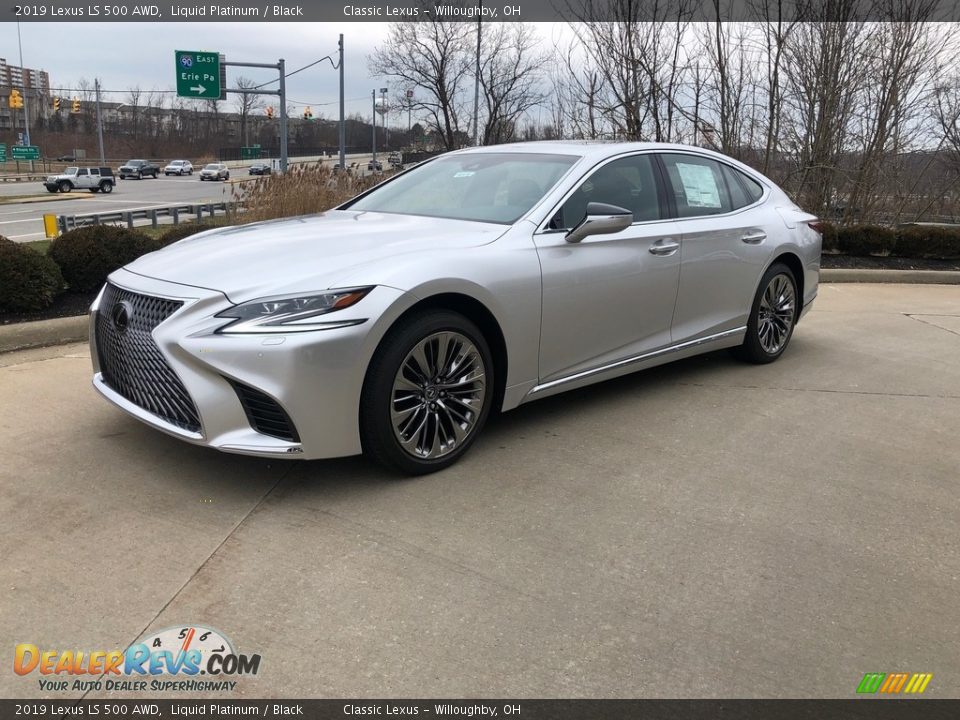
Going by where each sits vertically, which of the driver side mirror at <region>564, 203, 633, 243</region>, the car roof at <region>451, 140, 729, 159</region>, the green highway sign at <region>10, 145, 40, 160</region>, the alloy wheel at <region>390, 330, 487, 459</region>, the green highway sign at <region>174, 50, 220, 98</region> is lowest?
the alloy wheel at <region>390, 330, 487, 459</region>

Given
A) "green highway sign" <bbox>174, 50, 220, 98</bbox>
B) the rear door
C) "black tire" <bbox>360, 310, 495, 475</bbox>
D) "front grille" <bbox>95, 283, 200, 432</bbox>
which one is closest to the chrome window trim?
the rear door

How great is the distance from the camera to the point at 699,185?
17.2ft

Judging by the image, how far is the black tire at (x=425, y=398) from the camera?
A: 3.41 m

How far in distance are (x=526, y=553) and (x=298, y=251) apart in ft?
5.74

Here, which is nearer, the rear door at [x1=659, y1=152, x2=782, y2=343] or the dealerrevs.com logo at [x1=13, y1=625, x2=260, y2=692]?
the dealerrevs.com logo at [x1=13, y1=625, x2=260, y2=692]

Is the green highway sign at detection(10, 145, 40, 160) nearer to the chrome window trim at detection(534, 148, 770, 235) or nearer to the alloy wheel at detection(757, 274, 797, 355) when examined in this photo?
the chrome window trim at detection(534, 148, 770, 235)

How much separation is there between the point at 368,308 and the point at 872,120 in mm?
12456

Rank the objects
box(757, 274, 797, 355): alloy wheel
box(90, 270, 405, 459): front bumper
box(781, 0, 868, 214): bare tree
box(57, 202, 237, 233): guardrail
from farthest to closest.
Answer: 1. box(57, 202, 237, 233): guardrail
2. box(781, 0, 868, 214): bare tree
3. box(757, 274, 797, 355): alloy wheel
4. box(90, 270, 405, 459): front bumper

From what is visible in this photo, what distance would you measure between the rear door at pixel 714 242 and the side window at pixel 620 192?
183 mm

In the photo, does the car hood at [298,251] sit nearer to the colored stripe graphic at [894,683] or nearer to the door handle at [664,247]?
the door handle at [664,247]

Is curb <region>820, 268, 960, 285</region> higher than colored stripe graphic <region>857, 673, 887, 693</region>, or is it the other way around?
curb <region>820, 268, 960, 285</region>

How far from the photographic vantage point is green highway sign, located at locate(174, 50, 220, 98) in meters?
29.4

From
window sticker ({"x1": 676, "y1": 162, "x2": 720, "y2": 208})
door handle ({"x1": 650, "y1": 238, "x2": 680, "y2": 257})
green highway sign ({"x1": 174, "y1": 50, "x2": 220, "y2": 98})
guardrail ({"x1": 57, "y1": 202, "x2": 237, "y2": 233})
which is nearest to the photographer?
door handle ({"x1": 650, "y1": 238, "x2": 680, "y2": 257})
